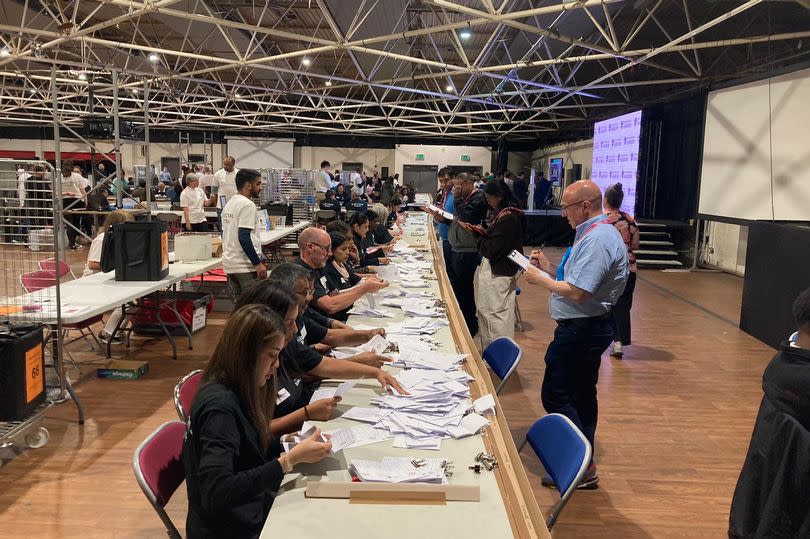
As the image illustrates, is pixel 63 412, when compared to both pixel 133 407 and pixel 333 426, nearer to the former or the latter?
pixel 133 407

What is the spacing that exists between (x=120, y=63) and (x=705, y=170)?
1400cm

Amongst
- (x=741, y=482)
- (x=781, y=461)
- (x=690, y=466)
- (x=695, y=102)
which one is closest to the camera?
(x=781, y=461)

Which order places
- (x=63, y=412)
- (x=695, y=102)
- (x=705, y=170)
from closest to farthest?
(x=63, y=412)
(x=705, y=170)
(x=695, y=102)

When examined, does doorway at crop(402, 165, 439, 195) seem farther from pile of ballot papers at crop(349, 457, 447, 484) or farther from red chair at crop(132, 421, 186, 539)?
pile of ballot papers at crop(349, 457, 447, 484)

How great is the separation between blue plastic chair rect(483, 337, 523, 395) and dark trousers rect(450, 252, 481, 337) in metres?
2.59

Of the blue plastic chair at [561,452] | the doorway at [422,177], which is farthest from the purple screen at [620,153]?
the blue plastic chair at [561,452]

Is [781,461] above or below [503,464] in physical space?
above

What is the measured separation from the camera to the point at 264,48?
14.3 metres

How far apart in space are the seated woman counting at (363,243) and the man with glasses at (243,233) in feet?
3.11

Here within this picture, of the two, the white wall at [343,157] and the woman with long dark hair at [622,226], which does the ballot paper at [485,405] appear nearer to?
the woman with long dark hair at [622,226]

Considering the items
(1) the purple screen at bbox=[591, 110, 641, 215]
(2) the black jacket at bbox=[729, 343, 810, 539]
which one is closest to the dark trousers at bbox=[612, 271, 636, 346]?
(2) the black jacket at bbox=[729, 343, 810, 539]

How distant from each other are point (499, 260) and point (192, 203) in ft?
20.4

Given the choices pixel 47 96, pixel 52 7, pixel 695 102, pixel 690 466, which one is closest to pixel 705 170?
pixel 695 102

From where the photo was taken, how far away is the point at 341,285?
4.34 metres
